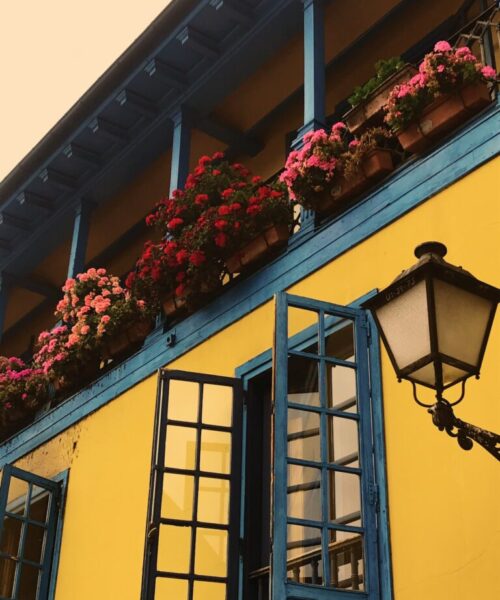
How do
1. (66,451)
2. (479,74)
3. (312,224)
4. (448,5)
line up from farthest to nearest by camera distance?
(66,451) → (448,5) → (312,224) → (479,74)

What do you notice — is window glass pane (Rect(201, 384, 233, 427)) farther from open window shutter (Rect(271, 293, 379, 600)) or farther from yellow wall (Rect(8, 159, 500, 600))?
open window shutter (Rect(271, 293, 379, 600))

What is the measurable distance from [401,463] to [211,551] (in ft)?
5.69

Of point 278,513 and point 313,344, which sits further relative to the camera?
point 313,344

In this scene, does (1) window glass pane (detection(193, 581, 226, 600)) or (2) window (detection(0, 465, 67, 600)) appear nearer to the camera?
(1) window glass pane (detection(193, 581, 226, 600))

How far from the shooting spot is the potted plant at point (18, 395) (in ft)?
35.5

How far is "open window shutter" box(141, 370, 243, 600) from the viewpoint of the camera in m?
7.15

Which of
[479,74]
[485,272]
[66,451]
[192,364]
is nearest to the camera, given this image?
[485,272]

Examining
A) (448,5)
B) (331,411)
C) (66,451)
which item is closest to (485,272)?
(331,411)

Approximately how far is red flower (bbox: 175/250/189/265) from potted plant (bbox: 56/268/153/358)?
0.83 metres

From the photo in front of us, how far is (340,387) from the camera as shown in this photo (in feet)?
22.9

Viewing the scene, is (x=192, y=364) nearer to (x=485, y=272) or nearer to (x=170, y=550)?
(x=170, y=550)

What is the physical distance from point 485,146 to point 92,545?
4621 millimetres

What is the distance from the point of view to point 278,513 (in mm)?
5852

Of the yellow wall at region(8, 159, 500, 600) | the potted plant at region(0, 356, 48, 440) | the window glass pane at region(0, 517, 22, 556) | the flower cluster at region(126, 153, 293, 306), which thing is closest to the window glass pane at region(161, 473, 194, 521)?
the yellow wall at region(8, 159, 500, 600)
